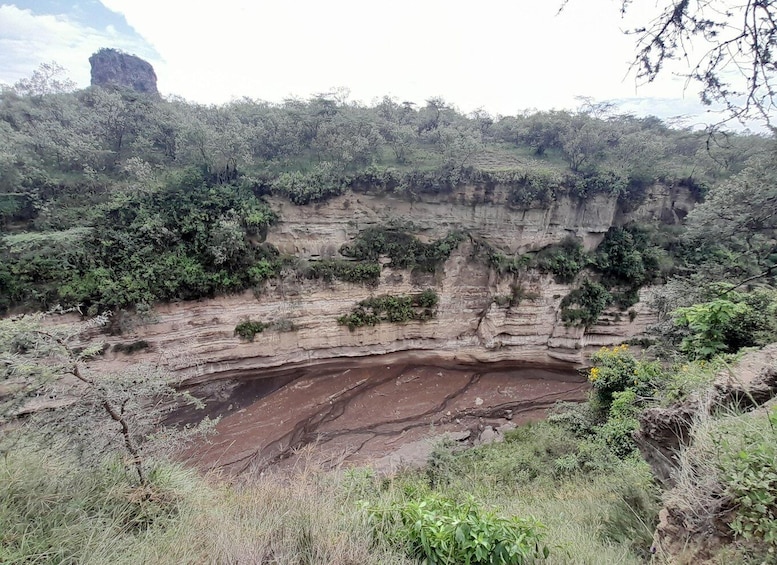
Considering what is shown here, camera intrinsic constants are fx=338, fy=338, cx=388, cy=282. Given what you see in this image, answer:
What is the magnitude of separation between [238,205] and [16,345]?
8.86 m

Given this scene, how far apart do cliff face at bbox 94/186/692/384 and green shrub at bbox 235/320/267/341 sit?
0.28 meters

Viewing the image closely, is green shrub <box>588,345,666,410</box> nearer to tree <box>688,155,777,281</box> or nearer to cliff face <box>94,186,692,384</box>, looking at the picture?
tree <box>688,155,777,281</box>

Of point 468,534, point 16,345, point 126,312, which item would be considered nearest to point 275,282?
point 126,312

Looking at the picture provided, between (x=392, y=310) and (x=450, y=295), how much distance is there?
2293 millimetres

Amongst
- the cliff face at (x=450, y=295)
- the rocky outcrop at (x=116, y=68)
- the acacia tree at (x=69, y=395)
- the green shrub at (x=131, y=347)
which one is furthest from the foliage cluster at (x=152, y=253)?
the rocky outcrop at (x=116, y=68)

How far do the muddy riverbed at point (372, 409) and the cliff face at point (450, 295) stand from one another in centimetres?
60

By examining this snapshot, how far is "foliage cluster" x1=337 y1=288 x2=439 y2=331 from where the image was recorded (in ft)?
39.6

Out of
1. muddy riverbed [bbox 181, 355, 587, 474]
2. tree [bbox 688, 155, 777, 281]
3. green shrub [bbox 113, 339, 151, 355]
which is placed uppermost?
tree [bbox 688, 155, 777, 281]

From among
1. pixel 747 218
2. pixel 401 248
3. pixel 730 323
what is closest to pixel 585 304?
pixel 730 323

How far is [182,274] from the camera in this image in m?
10.1

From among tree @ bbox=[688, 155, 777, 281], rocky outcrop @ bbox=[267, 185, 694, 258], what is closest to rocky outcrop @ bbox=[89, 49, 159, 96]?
rocky outcrop @ bbox=[267, 185, 694, 258]

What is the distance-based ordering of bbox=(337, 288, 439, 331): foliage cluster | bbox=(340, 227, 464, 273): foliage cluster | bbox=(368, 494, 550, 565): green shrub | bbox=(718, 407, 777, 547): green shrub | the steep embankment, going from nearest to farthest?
bbox=(718, 407, 777, 547): green shrub → bbox=(368, 494, 550, 565): green shrub → the steep embankment → bbox=(337, 288, 439, 331): foliage cluster → bbox=(340, 227, 464, 273): foliage cluster

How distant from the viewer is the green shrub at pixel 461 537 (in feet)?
8.15

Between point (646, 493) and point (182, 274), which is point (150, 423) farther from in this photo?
point (182, 274)
